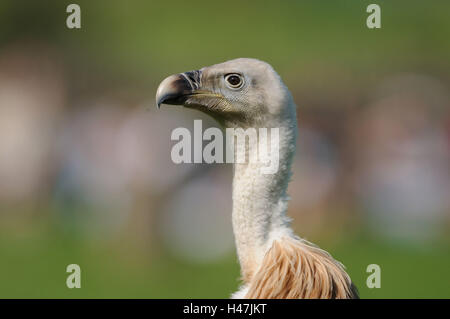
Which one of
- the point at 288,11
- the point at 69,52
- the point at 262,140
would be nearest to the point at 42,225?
the point at 69,52

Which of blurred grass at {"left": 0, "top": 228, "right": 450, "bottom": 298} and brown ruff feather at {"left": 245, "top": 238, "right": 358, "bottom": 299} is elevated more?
brown ruff feather at {"left": 245, "top": 238, "right": 358, "bottom": 299}

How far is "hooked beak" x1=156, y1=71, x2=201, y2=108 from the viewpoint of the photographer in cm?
243

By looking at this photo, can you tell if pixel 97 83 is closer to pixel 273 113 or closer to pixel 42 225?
pixel 42 225

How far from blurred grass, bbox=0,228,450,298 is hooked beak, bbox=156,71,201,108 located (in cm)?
431

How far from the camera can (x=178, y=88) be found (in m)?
2.45

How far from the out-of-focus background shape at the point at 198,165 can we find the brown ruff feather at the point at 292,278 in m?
4.23

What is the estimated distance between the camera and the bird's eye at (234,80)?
243cm

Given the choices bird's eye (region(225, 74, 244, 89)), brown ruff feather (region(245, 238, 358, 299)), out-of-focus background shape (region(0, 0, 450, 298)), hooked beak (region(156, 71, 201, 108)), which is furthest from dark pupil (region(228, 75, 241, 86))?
out-of-focus background shape (region(0, 0, 450, 298))

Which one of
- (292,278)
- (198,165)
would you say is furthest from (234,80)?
(198,165)

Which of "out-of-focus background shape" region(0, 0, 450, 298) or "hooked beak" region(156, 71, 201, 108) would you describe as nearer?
"hooked beak" region(156, 71, 201, 108)

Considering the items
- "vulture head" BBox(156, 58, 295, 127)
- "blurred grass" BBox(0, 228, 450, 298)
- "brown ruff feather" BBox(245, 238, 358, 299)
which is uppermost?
"vulture head" BBox(156, 58, 295, 127)

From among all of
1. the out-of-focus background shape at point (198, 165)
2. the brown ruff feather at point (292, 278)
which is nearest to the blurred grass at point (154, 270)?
the out-of-focus background shape at point (198, 165)

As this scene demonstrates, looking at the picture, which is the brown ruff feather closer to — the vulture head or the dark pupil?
the vulture head

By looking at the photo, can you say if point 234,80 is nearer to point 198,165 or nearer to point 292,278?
point 292,278
